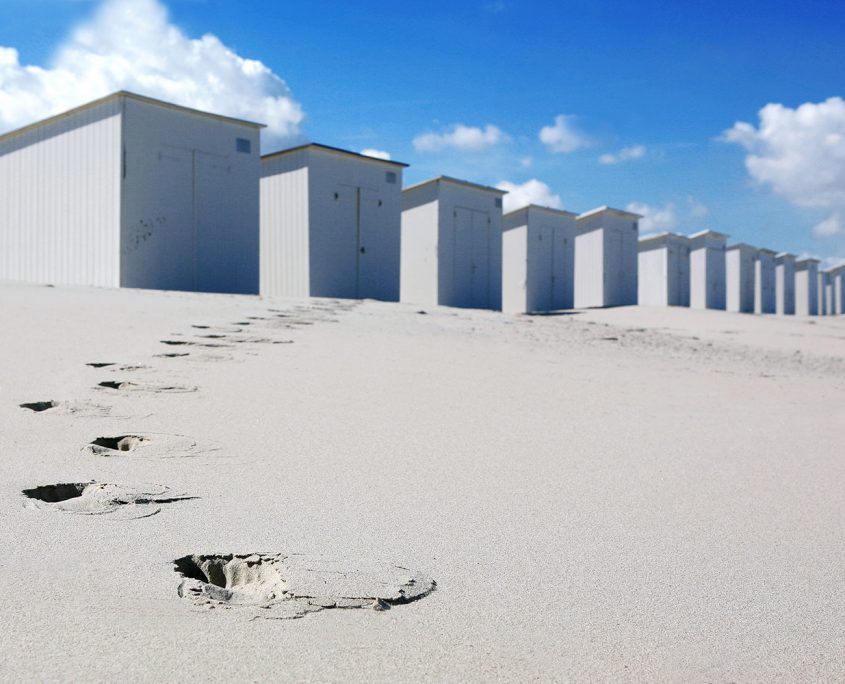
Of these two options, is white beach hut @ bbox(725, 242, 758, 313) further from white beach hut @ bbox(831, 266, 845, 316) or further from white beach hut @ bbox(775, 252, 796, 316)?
white beach hut @ bbox(831, 266, 845, 316)

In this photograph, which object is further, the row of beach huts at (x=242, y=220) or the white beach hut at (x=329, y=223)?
the white beach hut at (x=329, y=223)

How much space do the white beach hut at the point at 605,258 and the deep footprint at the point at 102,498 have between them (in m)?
18.5

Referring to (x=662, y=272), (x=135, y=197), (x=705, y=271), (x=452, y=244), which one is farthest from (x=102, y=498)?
(x=705, y=271)

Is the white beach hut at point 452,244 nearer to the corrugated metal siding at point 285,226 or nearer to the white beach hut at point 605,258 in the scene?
the corrugated metal siding at point 285,226

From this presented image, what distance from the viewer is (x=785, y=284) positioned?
105 ft

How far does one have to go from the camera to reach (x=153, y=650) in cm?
127

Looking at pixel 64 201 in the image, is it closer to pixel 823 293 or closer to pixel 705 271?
pixel 705 271

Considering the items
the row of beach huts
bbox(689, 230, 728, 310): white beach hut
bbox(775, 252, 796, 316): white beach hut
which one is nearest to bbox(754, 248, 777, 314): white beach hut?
bbox(775, 252, 796, 316): white beach hut

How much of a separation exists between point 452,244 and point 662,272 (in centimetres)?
966

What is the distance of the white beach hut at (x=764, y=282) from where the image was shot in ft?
95.1

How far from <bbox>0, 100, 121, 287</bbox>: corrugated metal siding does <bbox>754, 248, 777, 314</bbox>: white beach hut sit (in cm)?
2440

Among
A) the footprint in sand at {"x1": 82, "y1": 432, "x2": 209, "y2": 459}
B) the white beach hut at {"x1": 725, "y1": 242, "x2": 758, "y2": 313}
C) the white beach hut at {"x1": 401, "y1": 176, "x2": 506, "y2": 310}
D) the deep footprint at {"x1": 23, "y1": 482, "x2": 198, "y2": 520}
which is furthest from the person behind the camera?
the white beach hut at {"x1": 725, "y1": 242, "x2": 758, "y2": 313}

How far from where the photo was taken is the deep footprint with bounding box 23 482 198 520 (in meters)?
1.94

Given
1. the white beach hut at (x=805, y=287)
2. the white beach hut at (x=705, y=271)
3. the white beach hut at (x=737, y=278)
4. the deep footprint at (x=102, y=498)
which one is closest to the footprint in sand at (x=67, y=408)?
the deep footprint at (x=102, y=498)
